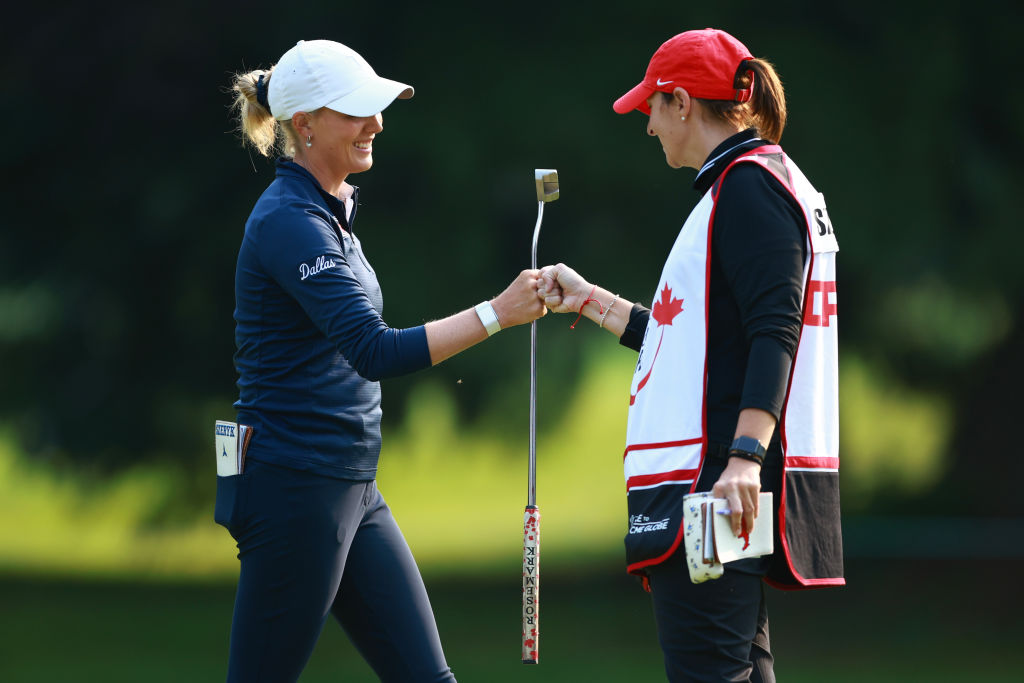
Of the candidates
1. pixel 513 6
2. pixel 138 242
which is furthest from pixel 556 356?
pixel 138 242

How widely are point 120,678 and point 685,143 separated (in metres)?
2.97

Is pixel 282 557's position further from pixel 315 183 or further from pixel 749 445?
pixel 749 445

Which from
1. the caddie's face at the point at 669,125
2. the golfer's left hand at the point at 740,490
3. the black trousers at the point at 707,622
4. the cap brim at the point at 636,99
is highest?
the cap brim at the point at 636,99

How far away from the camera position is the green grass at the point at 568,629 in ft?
13.3

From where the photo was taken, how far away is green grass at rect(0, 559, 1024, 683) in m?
4.07

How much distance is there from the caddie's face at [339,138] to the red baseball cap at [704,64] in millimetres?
584

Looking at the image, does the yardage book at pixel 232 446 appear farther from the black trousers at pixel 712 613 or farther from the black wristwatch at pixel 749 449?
the black wristwatch at pixel 749 449

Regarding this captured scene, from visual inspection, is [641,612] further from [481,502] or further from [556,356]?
[556,356]

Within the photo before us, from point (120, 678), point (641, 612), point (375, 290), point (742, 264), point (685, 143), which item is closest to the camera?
point (742, 264)

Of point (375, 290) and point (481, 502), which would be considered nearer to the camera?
point (375, 290)

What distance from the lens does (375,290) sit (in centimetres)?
221

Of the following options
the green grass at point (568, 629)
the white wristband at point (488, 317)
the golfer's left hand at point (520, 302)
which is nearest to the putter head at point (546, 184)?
the golfer's left hand at point (520, 302)

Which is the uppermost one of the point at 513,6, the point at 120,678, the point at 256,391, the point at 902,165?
the point at 513,6

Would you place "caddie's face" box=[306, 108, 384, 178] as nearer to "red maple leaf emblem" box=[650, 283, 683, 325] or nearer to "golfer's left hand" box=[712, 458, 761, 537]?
"red maple leaf emblem" box=[650, 283, 683, 325]
